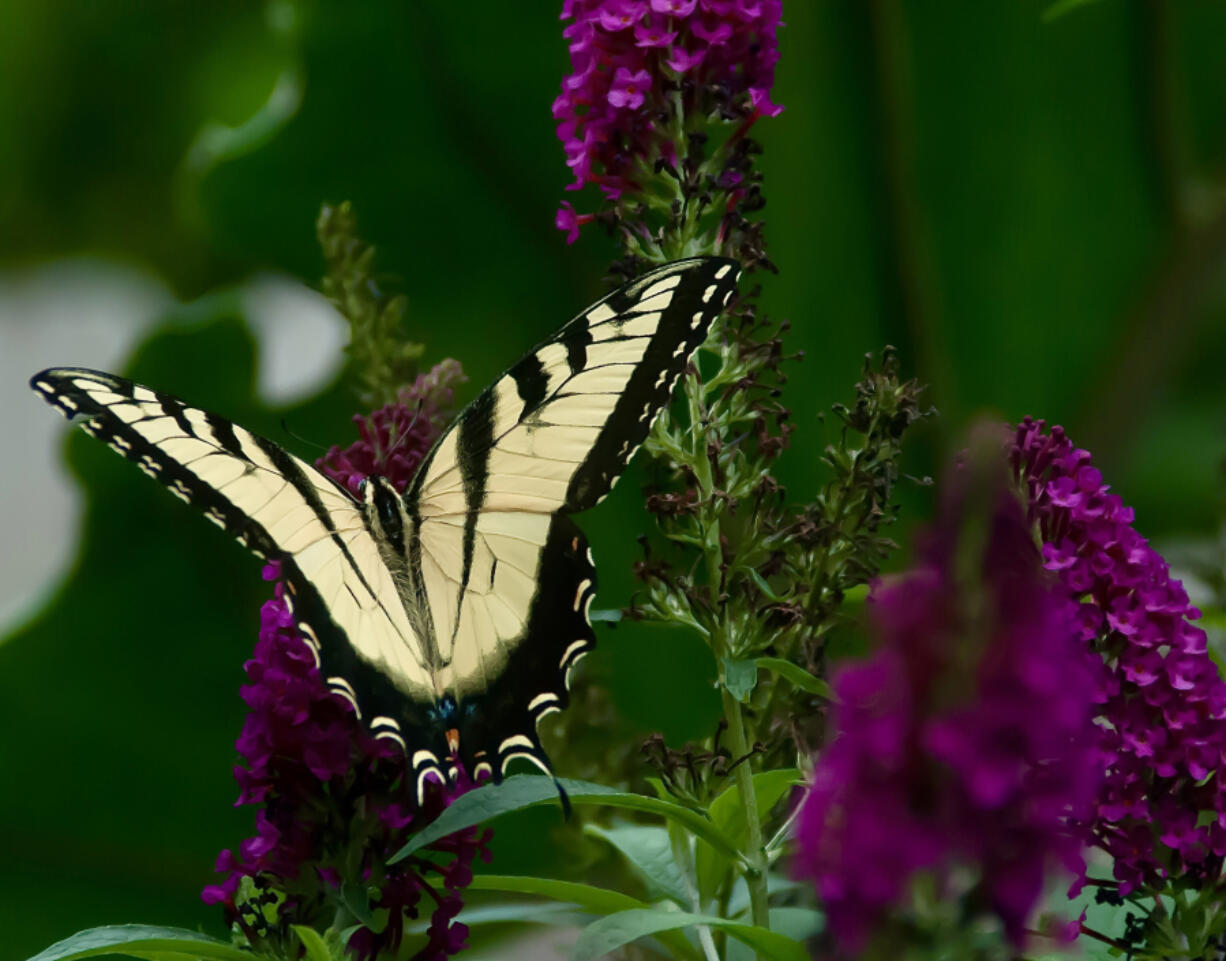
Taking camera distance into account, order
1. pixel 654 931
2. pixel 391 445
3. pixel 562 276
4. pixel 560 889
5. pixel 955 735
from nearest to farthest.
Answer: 1. pixel 955 735
2. pixel 654 931
3. pixel 560 889
4. pixel 391 445
5. pixel 562 276

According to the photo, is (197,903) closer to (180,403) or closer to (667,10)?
(180,403)

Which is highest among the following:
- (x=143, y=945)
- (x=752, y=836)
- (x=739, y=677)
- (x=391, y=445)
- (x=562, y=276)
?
(x=562, y=276)

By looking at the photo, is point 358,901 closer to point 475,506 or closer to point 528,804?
point 528,804

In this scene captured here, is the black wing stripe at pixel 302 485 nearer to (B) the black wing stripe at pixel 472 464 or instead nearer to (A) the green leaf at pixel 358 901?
(B) the black wing stripe at pixel 472 464

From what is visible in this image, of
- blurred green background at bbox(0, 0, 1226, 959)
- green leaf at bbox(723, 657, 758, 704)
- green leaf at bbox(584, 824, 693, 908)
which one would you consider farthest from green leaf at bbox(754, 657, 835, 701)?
blurred green background at bbox(0, 0, 1226, 959)

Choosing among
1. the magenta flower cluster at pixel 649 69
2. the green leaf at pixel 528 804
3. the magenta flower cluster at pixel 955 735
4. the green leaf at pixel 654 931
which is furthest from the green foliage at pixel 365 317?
the magenta flower cluster at pixel 955 735

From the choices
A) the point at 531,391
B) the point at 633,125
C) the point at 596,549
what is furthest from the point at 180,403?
the point at 596,549

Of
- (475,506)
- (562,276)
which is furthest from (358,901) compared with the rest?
(562,276)
